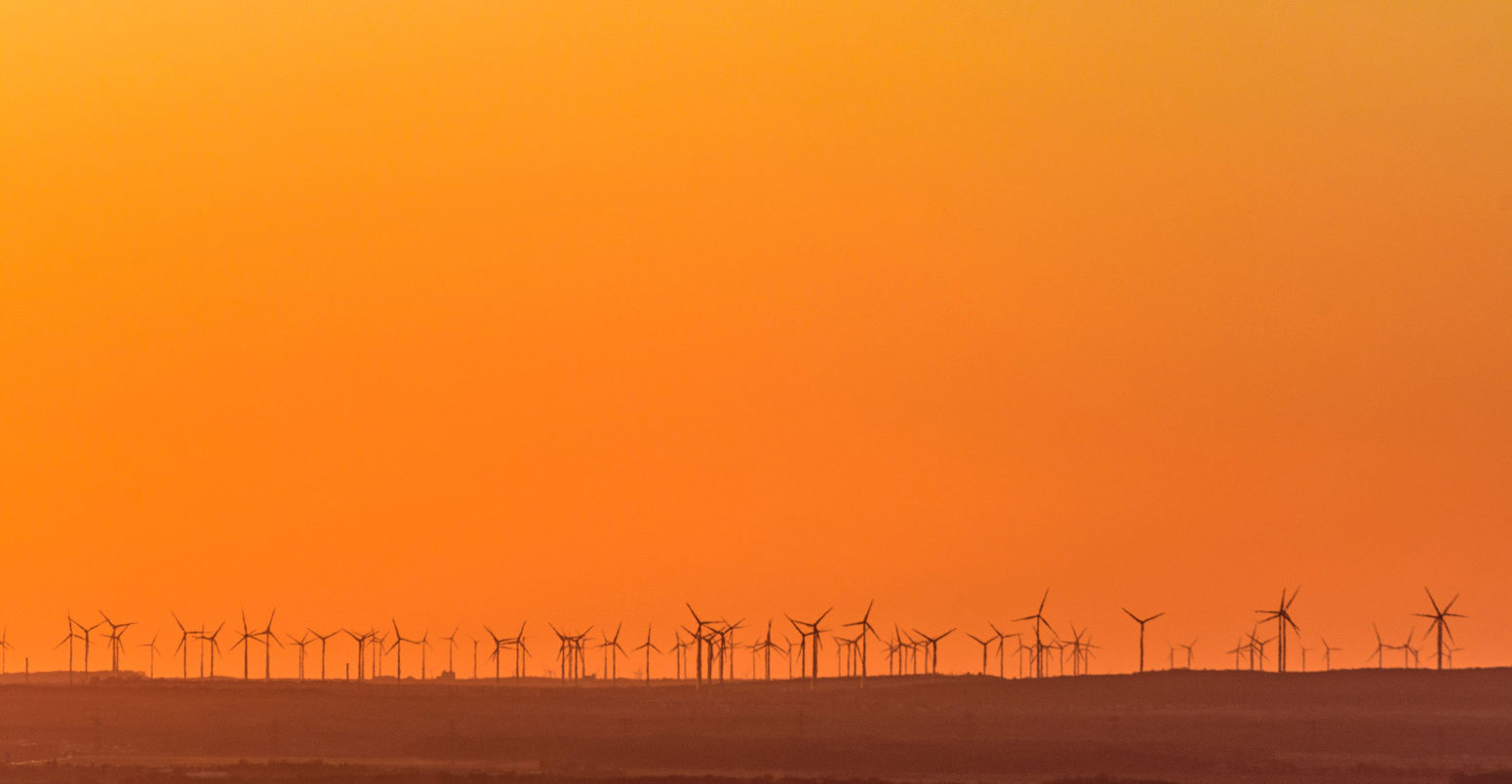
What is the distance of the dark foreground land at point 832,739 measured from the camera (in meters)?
118

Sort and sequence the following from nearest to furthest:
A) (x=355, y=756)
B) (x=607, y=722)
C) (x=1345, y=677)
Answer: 1. (x=355, y=756)
2. (x=607, y=722)
3. (x=1345, y=677)

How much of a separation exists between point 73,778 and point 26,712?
86602mm

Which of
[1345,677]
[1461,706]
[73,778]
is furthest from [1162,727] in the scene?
[73,778]

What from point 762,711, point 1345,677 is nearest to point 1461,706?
point 1345,677

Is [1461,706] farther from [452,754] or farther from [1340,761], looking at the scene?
[452,754]

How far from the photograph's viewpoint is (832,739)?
479ft

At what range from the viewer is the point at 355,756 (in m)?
134

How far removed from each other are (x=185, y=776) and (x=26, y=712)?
84961mm

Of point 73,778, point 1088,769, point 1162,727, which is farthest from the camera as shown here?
point 1162,727

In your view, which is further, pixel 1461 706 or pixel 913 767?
pixel 1461 706

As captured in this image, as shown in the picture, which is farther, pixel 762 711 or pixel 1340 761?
pixel 762 711

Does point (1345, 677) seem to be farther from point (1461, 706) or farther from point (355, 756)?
point (355, 756)

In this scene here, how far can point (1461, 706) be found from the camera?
571 ft

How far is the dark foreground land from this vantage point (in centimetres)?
11812
